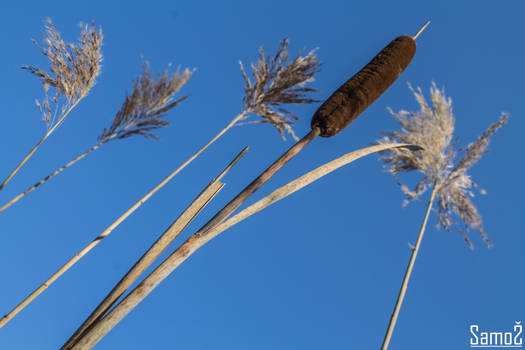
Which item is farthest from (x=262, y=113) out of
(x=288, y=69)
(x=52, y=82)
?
(x=52, y=82)

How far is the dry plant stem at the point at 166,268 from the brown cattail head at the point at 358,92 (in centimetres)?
59

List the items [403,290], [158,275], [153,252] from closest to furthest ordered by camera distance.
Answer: [158,275], [153,252], [403,290]

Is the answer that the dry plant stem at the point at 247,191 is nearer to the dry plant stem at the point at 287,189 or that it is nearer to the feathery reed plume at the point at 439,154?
the dry plant stem at the point at 287,189

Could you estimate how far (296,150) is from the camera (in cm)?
140

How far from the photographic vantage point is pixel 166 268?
997 millimetres

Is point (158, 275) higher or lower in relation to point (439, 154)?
lower

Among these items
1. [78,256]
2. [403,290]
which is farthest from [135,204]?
[403,290]

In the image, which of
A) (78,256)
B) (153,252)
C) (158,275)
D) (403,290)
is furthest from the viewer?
(403,290)

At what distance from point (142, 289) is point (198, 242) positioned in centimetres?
19

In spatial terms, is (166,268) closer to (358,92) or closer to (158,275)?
Answer: (158,275)

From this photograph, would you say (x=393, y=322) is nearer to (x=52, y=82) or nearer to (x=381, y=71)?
(x=381, y=71)

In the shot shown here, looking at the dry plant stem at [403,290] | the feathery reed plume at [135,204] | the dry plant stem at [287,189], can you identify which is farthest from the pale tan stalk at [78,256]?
the dry plant stem at [403,290]

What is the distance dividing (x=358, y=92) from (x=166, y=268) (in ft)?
4.18

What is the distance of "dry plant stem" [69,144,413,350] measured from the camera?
93 cm
